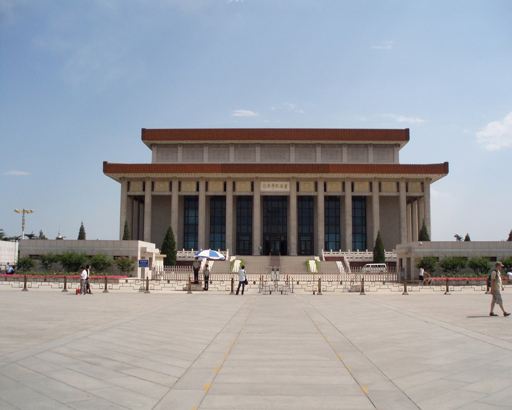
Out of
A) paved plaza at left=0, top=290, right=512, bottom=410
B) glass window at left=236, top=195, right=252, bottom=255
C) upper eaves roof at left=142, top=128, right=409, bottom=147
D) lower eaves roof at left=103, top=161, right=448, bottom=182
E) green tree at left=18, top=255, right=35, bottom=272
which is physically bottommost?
paved plaza at left=0, top=290, right=512, bottom=410

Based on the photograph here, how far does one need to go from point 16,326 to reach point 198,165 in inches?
2149

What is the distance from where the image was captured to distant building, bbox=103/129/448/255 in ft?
220

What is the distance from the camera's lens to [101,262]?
4228 centimetres

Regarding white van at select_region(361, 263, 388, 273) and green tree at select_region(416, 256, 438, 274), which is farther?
white van at select_region(361, 263, 388, 273)

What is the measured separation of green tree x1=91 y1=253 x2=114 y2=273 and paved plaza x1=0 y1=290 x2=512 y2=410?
2753cm

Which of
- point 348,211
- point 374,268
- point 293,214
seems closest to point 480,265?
point 374,268

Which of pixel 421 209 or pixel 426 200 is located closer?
pixel 426 200

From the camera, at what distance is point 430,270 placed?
135ft

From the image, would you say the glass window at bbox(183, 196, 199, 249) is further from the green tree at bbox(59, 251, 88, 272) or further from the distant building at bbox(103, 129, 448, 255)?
the green tree at bbox(59, 251, 88, 272)

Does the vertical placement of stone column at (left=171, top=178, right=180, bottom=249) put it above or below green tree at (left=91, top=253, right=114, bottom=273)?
above

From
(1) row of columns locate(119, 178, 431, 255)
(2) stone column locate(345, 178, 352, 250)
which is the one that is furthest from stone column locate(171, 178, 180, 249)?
(2) stone column locate(345, 178, 352, 250)

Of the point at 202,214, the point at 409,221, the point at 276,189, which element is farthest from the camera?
the point at 409,221

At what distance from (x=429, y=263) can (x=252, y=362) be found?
3532cm

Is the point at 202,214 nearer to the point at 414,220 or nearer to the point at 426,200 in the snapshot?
the point at 426,200
